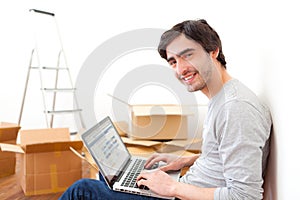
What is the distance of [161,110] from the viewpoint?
5.63 feet

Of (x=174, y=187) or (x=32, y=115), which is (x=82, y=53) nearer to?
(x=32, y=115)

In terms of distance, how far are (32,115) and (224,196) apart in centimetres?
230

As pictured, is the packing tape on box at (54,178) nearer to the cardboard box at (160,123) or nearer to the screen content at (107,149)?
the cardboard box at (160,123)

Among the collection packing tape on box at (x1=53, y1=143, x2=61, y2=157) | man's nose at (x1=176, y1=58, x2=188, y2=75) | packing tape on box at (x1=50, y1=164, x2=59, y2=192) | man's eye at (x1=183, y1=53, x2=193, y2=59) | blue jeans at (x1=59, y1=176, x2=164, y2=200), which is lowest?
packing tape on box at (x1=50, y1=164, x2=59, y2=192)

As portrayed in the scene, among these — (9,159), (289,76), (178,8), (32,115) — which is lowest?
(9,159)

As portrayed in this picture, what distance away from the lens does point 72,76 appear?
8.34 ft

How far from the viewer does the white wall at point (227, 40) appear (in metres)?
0.59

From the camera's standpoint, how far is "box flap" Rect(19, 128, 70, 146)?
5.59 ft

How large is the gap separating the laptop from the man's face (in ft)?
1.08

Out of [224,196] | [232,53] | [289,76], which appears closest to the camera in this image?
[289,76]

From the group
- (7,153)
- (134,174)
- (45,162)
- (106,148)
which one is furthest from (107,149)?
(7,153)

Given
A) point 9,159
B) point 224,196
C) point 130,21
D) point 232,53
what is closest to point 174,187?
point 224,196

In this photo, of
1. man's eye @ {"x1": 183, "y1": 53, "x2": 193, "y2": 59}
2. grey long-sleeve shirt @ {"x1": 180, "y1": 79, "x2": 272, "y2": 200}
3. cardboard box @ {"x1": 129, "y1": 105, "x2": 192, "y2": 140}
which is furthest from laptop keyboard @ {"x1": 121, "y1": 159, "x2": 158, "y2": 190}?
cardboard box @ {"x1": 129, "y1": 105, "x2": 192, "y2": 140}

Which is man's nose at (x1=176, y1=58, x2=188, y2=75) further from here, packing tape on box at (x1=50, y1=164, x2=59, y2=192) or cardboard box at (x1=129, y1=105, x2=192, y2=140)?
packing tape on box at (x1=50, y1=164, x2=59, y2=192)
